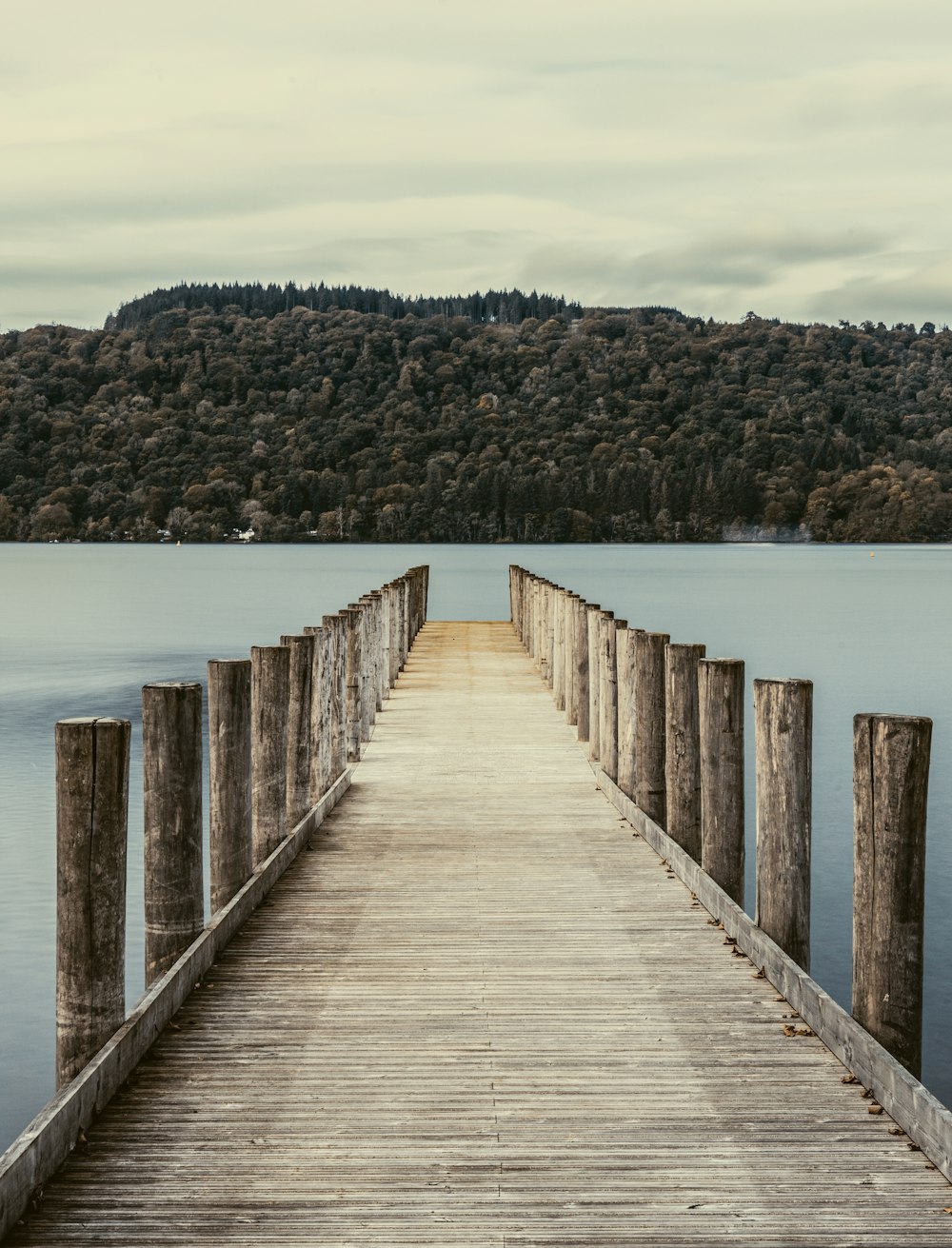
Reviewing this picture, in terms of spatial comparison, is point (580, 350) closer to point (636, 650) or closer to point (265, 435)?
point (265, 435)

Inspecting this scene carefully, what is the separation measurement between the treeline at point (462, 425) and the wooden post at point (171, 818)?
13296cm

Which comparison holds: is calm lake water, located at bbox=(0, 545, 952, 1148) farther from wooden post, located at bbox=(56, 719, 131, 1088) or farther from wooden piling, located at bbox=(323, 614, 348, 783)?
wooden post, located at bbox=(56, 719, 131, 1088)

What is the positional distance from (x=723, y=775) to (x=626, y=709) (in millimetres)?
2528

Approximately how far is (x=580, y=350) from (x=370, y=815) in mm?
140858

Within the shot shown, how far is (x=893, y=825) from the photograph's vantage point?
4.94 meters

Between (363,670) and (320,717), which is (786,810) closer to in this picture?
(320,717)

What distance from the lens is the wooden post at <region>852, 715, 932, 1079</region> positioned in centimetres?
493

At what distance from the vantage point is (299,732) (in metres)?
9.03

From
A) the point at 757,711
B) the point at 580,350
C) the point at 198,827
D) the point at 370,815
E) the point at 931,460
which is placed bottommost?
the point at 370,815

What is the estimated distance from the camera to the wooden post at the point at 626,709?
966cm

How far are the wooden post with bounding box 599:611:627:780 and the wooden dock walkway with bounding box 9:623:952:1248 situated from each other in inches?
117

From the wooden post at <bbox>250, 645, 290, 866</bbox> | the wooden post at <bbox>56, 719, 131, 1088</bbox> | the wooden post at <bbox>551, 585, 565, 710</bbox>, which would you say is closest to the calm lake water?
the wooden post at <bbox>250, 645, 290, 866</bbox>

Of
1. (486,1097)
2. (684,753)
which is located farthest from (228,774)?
(486,1097)

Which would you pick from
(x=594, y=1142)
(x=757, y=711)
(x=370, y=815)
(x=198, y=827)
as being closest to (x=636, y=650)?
(x=370, y=815)
